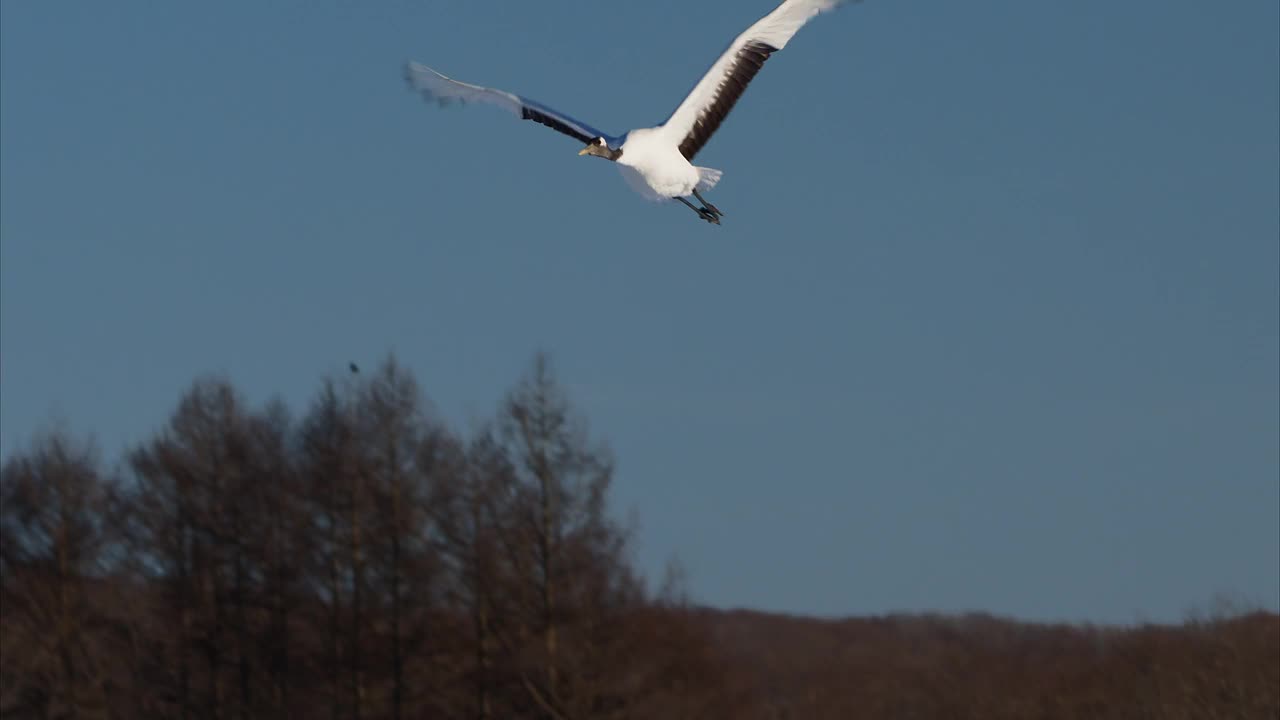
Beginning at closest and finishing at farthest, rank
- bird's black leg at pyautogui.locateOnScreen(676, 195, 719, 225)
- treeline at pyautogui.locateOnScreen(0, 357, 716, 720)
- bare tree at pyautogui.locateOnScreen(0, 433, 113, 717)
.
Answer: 1. bird's black leg at pyautogui.locateOnScreen(676, 195, 719, 225)
2. treeline at pyautogui.locateOnScreen(0, 357, 716, 720)
3. bare tree at pyautogui.locateOnScreen(0, 433, 113, 717)

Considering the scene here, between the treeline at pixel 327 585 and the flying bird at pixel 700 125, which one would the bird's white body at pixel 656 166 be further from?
the treeline at pixel 327 585

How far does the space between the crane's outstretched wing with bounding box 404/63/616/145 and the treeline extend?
715 inches

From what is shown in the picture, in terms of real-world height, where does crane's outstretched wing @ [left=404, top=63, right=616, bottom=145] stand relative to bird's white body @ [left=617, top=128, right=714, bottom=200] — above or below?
above

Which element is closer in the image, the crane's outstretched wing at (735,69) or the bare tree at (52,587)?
the crane's outstretched wing at (735,69)

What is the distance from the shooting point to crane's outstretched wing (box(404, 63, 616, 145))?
2023cm

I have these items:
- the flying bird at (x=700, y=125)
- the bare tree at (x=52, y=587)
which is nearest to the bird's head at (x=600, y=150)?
the flying bird at (x=700, y=125)

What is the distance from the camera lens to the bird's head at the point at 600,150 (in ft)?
63.6

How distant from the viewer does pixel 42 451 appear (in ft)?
190

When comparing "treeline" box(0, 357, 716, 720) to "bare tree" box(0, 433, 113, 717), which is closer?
"treeline" box(0, 357, 716, 720)

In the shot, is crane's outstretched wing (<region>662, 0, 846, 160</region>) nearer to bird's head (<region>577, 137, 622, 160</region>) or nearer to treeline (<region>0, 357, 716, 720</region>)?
bird's head (<region>577, 137, 622, 160</region>)

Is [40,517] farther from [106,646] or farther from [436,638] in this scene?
[436,638]

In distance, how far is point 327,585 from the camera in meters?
49.2

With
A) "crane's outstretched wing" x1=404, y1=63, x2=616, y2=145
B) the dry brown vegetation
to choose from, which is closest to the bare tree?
the dry brown vegetation

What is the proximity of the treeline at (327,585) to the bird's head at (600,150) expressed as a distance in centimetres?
1867
